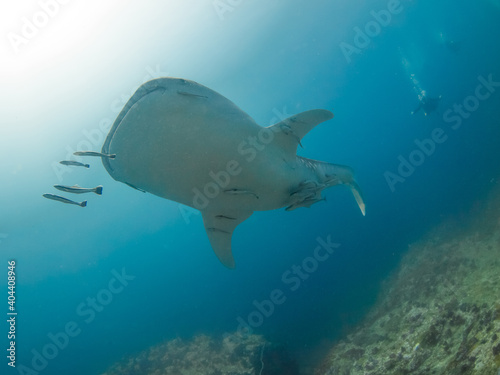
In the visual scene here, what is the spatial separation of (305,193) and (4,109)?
2774cm

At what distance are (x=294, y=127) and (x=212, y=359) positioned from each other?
46.3ft

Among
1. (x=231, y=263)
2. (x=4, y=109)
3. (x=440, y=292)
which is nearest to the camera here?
(x=231, y=263)

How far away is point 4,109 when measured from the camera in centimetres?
2294

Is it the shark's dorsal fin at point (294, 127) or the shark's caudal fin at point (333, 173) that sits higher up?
the shark's dorsal fin at point (294, 127)

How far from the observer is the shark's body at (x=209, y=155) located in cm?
329

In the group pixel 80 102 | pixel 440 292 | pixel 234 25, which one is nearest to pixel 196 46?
pixel 234 25

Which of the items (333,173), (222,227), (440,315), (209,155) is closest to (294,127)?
(209,155)

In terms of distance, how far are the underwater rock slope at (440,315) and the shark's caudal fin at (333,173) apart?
3916 mm

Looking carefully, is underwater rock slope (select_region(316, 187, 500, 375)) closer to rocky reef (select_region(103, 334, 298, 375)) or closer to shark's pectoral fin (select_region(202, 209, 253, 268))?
rocky reef (select_region(103, 334, 298, 375))

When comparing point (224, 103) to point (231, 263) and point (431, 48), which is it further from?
point (431, 48)

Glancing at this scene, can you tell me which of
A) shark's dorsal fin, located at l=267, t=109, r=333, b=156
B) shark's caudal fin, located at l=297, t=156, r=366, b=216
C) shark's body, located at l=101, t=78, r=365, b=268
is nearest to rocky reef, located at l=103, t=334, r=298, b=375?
shark's caudal fin, located at l=297, t=156, r=366, b=216

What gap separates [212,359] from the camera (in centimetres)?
1485

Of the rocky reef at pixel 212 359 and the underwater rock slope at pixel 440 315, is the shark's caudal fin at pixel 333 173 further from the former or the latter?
the rocky reef at pixel 212 359

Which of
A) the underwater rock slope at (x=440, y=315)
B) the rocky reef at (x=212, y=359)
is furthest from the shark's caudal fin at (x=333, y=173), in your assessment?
the rocky reef at (x=212, y=359)
